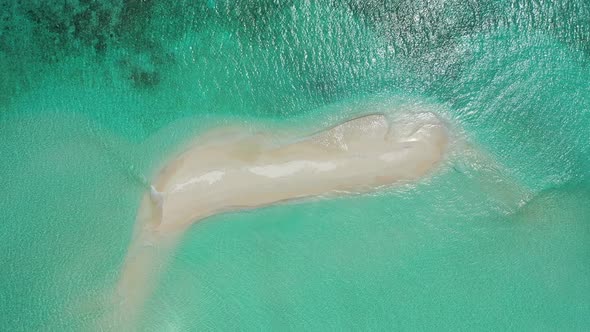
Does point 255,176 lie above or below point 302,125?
below

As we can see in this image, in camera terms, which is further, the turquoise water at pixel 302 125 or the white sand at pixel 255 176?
the white sand at pixel 255 176

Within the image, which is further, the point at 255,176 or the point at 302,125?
the point at 302,125

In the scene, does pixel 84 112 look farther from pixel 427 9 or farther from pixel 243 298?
pixel 427 9

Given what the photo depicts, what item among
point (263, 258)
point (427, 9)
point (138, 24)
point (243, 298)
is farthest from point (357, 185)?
point (138, 24)

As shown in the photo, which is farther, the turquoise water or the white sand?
the white sand
